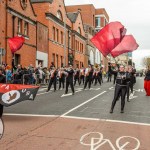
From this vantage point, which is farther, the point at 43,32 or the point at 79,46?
the point at 79,46

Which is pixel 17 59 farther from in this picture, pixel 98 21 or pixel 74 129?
pixel 98 21

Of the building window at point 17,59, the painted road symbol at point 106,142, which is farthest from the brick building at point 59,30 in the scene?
the painted road symbol at point 106,142

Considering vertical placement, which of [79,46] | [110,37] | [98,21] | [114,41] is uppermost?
[98,21]

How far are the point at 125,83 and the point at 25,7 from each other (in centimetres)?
2331

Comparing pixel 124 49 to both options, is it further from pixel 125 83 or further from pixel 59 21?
pixel 59 21

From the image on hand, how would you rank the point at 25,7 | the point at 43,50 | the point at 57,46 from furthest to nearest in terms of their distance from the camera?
1. the point at 57,46
2. the point at 43,50
3. the point at 25,7

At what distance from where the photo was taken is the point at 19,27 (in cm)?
3247

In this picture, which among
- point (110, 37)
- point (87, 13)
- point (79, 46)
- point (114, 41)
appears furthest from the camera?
point (87, 13)

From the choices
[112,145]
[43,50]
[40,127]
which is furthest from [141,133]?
[43,50]

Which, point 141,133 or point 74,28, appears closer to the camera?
point 141,133

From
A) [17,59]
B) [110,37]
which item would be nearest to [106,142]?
[110,37]

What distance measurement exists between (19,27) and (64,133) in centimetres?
2544

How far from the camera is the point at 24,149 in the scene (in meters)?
6.56

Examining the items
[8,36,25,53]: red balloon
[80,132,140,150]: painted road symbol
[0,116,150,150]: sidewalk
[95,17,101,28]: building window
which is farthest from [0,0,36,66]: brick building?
[95,17,101,28]: building window
